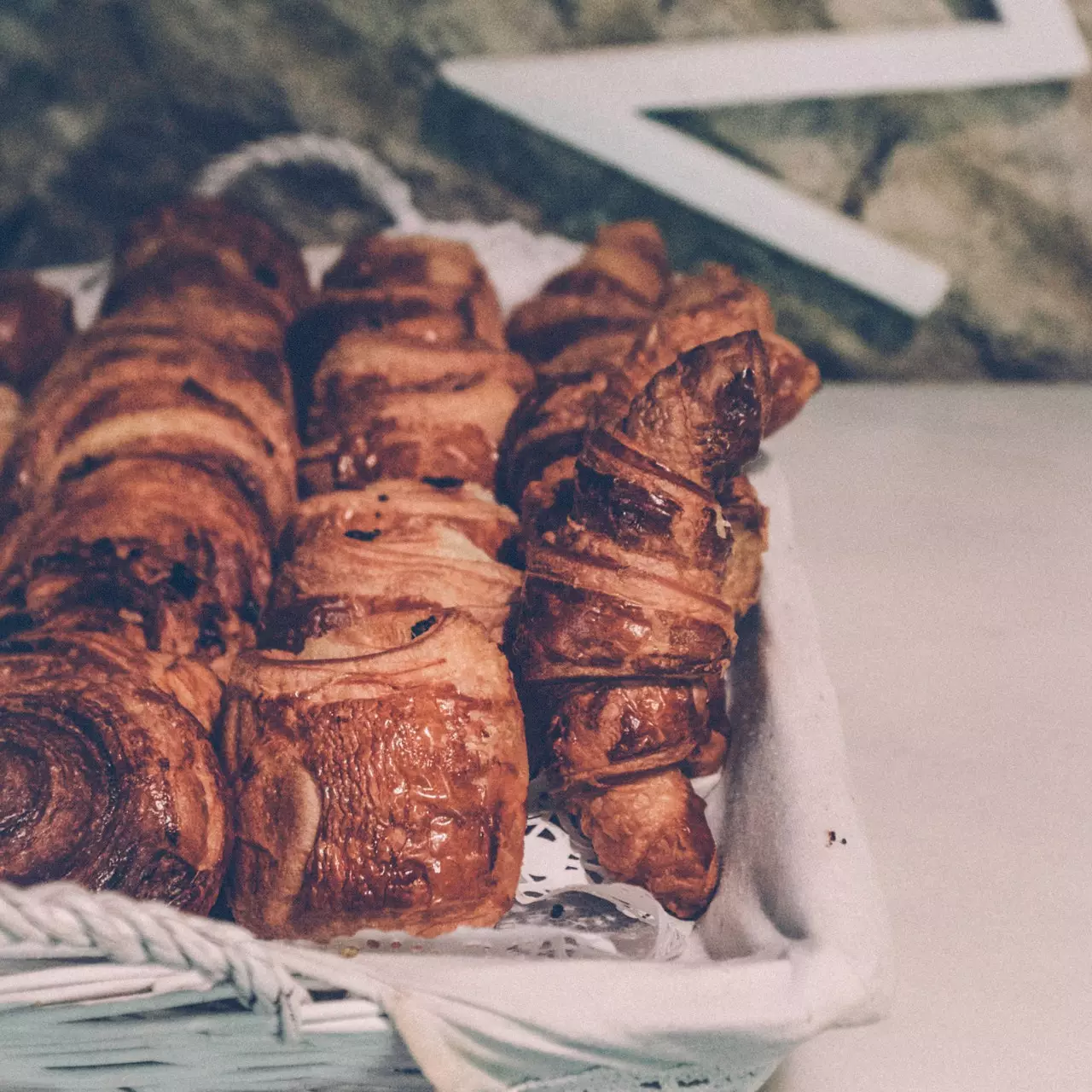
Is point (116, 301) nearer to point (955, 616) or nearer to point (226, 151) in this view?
point (226, 151)

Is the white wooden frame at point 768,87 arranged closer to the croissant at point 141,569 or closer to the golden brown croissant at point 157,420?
the croissant at point 141,569

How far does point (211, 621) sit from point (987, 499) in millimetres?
1635

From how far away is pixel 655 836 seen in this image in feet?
3.97

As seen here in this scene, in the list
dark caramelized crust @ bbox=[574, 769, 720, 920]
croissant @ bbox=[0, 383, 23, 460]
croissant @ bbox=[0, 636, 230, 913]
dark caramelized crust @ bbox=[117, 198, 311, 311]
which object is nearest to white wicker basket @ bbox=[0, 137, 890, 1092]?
dark caramelized crust @ bbox=[574, 769, 720, 920]

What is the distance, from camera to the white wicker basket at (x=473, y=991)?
36.2 inches

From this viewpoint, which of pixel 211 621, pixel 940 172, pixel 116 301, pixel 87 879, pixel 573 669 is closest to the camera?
pixel 87 879

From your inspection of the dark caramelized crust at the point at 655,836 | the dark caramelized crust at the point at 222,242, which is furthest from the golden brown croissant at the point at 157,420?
the dark caramelized crust at the point at 655,836

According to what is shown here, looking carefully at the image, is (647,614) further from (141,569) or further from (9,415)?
(9,415)

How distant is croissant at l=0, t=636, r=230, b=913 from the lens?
3.49ft

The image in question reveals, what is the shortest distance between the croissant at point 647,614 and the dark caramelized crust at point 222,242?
1039 mm

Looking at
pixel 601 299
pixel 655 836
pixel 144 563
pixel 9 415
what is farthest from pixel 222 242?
pixel 655 836

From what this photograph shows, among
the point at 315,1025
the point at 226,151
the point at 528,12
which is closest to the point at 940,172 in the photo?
the point at 528,12

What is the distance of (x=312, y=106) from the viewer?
2.44 m

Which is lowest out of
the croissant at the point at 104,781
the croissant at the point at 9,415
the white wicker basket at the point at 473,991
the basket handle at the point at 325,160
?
the white wicker basket at the point at 473,991
